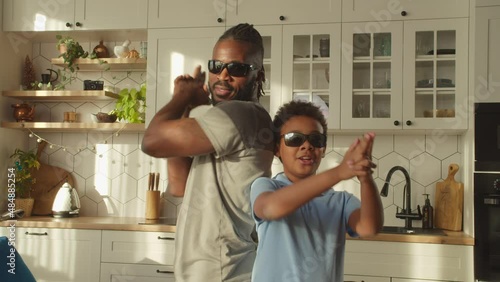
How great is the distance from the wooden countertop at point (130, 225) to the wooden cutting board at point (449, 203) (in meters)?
0.11

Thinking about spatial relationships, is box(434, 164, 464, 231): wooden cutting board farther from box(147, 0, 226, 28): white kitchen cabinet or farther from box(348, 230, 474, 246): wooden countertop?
box(147, 0, 226, 28): white kitchen cabinet

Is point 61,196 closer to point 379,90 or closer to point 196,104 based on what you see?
point 379,90

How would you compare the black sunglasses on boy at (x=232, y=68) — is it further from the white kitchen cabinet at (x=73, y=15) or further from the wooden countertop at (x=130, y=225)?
the white kitchen cabinet at (x=73, y=15)

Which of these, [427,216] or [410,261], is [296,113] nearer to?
[410,261]

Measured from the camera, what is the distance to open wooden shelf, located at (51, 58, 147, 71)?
3.75 m

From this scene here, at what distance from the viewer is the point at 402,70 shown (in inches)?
132

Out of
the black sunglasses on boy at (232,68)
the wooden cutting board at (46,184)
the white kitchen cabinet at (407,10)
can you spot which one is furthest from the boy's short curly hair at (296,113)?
the wooden cutting board at (46,184)

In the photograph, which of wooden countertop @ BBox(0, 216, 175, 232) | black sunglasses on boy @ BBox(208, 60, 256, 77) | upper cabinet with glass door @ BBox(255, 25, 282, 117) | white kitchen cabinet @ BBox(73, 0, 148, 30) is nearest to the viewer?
black sunglasses on boy @ BBox(208, 60, 256, 77)

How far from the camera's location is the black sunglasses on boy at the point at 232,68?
1076 mm

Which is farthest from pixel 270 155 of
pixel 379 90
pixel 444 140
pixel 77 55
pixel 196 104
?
pixel 77 55

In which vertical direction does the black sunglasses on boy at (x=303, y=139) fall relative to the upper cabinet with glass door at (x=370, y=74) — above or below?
below

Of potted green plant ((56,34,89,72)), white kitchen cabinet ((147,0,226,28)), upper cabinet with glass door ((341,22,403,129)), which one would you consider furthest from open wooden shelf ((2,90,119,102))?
upper cabinet with glass door ((341,22,403,129))

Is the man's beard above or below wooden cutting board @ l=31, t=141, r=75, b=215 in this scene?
above

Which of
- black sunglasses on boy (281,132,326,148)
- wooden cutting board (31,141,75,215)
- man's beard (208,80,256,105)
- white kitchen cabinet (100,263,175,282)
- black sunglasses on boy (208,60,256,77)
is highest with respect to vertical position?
black sunglasses on boy (208,60,256,77)
